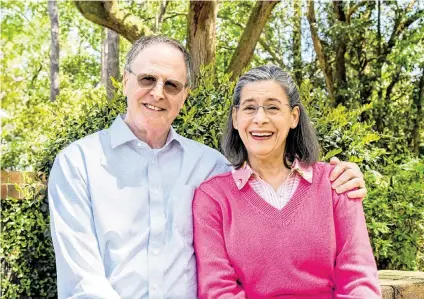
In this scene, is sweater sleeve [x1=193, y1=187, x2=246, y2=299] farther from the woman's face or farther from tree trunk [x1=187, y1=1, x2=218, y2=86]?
tree trunk [x1=187, y1=1, x2=218, y2=86]

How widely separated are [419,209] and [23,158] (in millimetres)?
8606

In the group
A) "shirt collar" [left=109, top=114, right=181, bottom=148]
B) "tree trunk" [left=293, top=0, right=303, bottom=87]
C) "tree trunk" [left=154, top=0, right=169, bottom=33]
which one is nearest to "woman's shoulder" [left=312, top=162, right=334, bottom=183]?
"shirt collar" [left=109, top=114, right=181, bottom=148]

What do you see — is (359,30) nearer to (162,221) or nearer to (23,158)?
(23,158)

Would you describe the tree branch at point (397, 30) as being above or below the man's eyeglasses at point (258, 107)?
above

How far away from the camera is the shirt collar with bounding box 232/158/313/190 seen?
2.62m

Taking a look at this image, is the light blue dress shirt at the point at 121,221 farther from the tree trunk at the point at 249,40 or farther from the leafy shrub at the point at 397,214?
the tree trunk at the point at 249,40

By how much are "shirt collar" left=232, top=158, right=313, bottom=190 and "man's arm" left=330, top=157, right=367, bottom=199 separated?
0.34 ft

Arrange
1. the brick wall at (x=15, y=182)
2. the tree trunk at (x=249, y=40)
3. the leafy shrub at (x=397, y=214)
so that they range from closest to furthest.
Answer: the brick wall at (x=15, y=182) → the leafy shrub at (x=397, y=214) → the tree trunk at (x=249, y=40)

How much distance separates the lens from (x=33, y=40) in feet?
74.6

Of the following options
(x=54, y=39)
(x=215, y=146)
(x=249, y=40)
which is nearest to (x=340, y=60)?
(x=249, y=40)

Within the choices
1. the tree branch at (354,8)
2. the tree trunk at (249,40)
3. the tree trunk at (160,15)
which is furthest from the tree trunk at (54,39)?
the tree trunk at (249,40)

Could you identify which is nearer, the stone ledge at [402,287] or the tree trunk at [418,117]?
the stone ledge at [402,287]

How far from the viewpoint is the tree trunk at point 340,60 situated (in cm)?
1202

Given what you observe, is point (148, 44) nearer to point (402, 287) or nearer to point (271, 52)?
point (402, 287)
